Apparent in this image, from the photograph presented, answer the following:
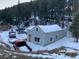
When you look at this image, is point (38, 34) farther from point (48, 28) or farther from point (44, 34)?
point (48, 28)

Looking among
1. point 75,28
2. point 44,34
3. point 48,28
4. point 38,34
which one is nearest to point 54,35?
point 48,28

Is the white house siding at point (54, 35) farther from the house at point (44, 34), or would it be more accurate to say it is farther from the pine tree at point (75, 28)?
the pine tree at point (75, 28)

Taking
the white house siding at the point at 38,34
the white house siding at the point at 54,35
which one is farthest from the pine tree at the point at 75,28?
the white house siding at the point at 38,34

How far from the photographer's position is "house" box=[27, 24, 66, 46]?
69.1 ft

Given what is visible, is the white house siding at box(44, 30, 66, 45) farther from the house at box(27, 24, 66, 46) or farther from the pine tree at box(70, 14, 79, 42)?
the pine tree at box(70, 14, 79, 42)

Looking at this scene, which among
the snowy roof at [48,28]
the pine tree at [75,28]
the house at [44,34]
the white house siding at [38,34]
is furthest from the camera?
the snowy roof at [48,28]

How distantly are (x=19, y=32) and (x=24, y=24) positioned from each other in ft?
13.9

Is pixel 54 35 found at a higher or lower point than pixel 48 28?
lower

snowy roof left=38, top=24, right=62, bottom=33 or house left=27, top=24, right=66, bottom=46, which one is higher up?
snowy roof left=38, top=24, right=62, bottom=33

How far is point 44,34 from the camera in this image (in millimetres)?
21047

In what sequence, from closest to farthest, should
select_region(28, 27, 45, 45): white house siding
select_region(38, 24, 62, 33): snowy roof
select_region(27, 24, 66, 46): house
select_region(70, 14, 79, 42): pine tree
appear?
select_region(70, 14, 79, 42): pine tree → select_region(28, 27, 45, 45): white house siding → select_region(27, 24, 66, 46): house → select_region(38, 24, 62, 33): snowy roof

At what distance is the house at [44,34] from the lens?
69.1ft

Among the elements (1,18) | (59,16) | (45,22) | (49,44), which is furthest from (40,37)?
(1,18)

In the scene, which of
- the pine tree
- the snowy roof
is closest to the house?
the snowy roof
